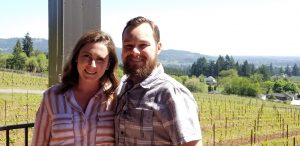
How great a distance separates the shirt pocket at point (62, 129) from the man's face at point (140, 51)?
0.23 m

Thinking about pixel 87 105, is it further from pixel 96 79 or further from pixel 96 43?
pixel 96 43

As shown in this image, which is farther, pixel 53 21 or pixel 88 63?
pixel 53 21

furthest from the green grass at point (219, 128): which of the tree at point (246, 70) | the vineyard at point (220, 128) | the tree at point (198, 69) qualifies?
the tree at point (198, 69)

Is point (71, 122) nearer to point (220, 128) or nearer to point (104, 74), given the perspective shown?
point (104, 74)

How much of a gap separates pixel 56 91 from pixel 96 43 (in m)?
0.19

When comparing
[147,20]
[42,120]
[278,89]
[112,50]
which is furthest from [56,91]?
[278,89]

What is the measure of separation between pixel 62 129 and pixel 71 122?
0.10ft

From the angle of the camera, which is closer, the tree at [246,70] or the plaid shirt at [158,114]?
the plaid shirt at [158,114]

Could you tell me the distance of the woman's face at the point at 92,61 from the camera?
114 centimetres

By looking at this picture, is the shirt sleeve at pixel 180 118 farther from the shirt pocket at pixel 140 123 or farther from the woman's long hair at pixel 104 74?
the woman's long hair at pixel 104 74

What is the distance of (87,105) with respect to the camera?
118 cm

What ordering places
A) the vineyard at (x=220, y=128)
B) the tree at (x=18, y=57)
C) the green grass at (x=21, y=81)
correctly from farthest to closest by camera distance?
the green grass at (x=21, y=81) → the vineyard at (x=220, y=128) → the tree at (x=18, y=57)

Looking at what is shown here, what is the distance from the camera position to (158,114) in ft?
3.42

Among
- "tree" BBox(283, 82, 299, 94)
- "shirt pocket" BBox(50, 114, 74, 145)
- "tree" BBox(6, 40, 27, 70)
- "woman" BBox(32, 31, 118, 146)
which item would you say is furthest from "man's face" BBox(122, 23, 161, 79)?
"tree" BBox(283, 82, 299, 94)
